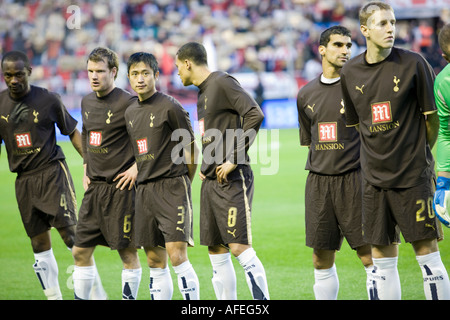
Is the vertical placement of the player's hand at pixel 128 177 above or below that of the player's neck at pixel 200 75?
below

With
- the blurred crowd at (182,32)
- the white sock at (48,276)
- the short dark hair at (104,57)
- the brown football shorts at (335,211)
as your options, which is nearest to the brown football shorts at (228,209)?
the brown football shorts at (335,211)

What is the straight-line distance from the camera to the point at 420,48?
22141 millimetres

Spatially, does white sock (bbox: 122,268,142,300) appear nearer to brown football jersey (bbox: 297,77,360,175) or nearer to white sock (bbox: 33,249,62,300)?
white sock (bbox: 33,249,62,300)

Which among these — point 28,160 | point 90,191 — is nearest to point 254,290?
point 90,191

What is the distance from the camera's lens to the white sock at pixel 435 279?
438cm

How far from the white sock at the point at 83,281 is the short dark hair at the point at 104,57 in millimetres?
1755

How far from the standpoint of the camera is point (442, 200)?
13.8 ft

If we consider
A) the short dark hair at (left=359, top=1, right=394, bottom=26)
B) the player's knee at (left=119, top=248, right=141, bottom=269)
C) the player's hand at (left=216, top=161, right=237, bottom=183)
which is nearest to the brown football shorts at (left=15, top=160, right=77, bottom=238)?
the player's knee at (left=119, top=248, right=141, bottom=269)

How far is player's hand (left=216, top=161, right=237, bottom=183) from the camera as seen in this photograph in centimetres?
514

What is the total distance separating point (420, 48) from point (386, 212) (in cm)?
1882

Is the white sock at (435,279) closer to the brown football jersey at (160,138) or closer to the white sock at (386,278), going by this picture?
the white sock at (386,278)

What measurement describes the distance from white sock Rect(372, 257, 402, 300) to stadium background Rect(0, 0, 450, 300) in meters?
5.60

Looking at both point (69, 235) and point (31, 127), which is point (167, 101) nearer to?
point (31, 127)
